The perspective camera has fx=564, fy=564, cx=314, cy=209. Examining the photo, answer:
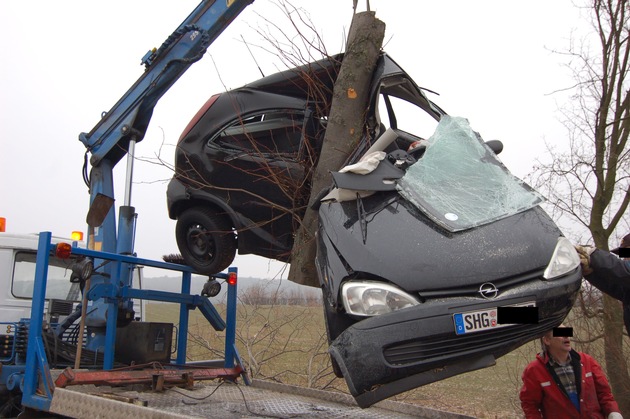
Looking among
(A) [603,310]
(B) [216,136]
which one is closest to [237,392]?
(B) [216,136]

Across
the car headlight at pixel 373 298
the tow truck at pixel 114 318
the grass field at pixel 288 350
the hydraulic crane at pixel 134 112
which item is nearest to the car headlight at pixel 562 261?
the car headlight at pixel 373 298

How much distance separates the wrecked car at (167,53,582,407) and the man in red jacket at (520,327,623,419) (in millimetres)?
865

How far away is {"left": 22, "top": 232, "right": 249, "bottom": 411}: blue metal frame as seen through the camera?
12.5 ft

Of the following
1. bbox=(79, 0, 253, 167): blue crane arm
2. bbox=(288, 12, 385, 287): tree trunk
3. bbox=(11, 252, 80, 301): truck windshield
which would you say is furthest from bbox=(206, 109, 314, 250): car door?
bbox=(11, 252, 80, 301): truck windshield

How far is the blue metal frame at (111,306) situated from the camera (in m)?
3.80

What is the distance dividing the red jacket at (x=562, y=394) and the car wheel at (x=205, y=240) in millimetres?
2566

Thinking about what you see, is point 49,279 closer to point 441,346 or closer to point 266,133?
point 266,133

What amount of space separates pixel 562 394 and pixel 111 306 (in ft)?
11.6

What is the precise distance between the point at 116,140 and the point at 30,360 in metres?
2.72

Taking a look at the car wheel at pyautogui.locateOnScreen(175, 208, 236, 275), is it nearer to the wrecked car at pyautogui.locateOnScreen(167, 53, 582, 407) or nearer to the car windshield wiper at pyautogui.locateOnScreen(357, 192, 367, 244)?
the wrecked car at pyautogui.locateOnScreen(167, 53, 582, 407)

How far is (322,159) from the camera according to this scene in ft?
13.6

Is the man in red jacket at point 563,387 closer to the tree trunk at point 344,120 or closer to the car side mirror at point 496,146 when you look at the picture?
the car side mirror at point 496,146

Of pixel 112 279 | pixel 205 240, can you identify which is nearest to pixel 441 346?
pixel 205 240

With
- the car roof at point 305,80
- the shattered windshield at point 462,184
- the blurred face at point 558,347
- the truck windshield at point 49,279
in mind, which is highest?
the car roof at point 305,80
